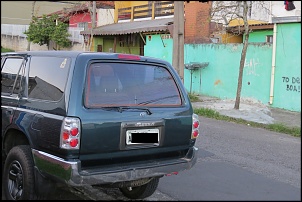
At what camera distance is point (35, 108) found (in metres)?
3.90

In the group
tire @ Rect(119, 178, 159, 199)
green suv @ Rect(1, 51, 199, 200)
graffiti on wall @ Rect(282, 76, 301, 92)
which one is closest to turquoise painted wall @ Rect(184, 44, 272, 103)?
graffiti on wall @ Rect(282, 76, 301, 92)

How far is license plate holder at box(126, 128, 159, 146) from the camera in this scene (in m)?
3.76

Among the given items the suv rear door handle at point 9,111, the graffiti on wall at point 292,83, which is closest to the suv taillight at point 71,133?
the suv rear door handle at point 9,111

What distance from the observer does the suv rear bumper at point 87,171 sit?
343 centimetres

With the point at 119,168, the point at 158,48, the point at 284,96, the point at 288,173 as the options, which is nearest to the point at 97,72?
the point at 119,168

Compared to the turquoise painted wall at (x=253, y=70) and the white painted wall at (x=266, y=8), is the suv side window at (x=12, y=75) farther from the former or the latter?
the turquoise painted wall at (x=253, y=70)

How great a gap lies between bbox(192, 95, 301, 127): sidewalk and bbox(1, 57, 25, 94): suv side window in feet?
23.7

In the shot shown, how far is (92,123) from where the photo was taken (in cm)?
353

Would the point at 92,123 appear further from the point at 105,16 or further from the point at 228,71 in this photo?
the point at 105,16

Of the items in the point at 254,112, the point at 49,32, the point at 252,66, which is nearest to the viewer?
the point at 254,112

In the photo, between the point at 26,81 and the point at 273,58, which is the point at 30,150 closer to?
the point at 26,81

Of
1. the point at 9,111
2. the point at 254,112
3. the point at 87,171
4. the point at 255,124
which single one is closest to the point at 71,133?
the point at 87,171

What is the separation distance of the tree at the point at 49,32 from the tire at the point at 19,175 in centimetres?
2221

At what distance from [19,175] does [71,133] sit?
3.08ft
